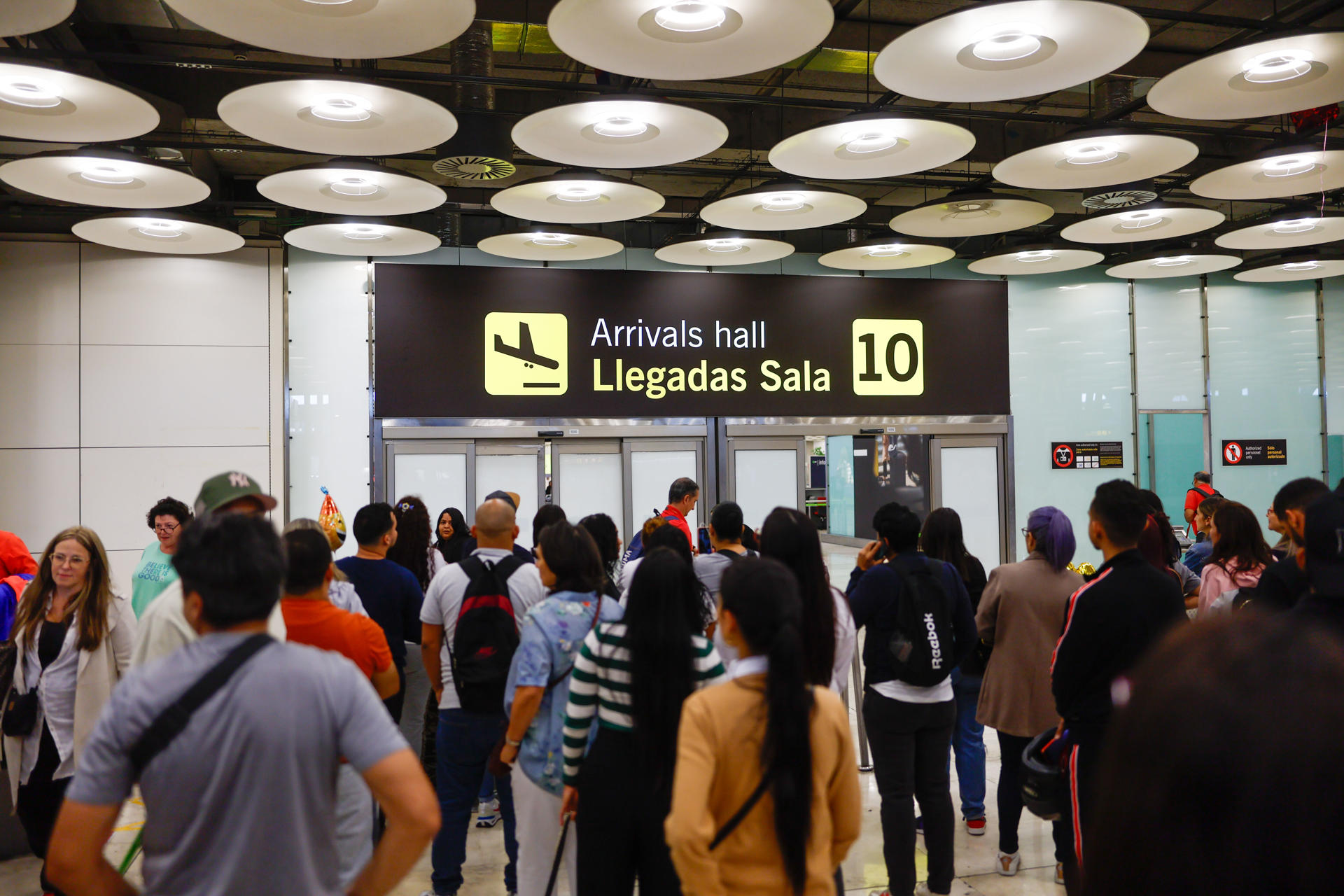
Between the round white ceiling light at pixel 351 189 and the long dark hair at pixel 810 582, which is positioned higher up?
the round white ceiling light at pixel 351 189

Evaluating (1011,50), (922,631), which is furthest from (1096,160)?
(922,631)

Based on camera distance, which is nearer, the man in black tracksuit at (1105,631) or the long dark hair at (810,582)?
the man in black tracksuit at (1105,631)

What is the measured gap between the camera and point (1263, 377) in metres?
12.1

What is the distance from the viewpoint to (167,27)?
696 cm

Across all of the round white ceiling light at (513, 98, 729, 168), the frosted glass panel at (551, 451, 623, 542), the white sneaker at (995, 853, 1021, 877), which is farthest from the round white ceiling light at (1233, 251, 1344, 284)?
the white sneaker at (995, 853, 1021, 877)

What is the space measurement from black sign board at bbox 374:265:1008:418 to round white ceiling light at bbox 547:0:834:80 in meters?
5.18

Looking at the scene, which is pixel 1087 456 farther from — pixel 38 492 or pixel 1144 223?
pixel 38 492

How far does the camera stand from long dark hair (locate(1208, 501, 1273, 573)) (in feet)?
15.0

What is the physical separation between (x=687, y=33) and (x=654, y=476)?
6.38 m

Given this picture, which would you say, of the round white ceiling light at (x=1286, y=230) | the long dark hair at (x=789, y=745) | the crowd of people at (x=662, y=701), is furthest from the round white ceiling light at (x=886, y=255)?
the long dark hair at (x=789, y=745)

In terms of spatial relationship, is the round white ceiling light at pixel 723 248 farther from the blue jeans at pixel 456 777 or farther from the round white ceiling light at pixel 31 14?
the blue jeans at pixel 456 777

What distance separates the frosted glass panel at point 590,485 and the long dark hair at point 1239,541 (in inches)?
259

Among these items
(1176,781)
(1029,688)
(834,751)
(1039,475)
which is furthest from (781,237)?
(1176,781)

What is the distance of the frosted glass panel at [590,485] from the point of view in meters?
10.2
